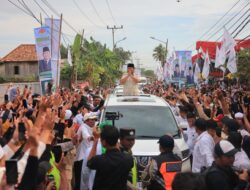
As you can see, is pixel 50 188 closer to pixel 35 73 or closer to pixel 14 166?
pixel 14 166

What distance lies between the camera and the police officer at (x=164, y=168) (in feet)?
15.9

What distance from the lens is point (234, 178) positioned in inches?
168

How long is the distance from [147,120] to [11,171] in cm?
540

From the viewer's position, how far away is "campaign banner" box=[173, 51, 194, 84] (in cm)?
2968

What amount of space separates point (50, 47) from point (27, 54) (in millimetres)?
40617

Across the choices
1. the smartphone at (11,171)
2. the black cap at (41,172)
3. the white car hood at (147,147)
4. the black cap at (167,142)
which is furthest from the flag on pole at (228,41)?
the smartphone at (11,171)

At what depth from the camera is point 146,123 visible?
830 cm

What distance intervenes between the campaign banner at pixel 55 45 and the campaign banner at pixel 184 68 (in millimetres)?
14154

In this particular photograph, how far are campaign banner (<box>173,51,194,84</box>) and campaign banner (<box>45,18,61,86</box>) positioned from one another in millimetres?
14154

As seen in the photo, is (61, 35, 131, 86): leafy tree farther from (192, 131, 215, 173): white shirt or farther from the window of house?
(192, 131, 215, 173): white shirt

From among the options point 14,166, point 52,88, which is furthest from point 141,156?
point 52,88

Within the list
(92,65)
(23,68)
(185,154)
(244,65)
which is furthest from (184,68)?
(23,68)

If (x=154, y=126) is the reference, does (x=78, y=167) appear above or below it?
below

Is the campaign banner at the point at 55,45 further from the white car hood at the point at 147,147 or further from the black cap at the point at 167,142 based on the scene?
the black cap at the point at 167,142
